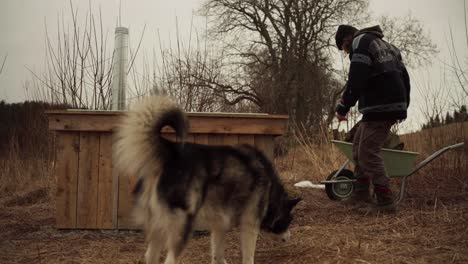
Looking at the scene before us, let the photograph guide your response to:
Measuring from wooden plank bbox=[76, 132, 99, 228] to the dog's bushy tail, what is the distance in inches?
74.3

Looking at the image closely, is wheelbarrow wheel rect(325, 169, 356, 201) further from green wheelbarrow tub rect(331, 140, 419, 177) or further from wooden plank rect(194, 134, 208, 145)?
wooden plank rect(194, 134, 208, 145)

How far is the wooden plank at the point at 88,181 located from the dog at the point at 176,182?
174cm

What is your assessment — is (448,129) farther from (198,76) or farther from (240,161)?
(240,161)

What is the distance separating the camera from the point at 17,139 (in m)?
8.29

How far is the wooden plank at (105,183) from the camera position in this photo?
4.55 meters

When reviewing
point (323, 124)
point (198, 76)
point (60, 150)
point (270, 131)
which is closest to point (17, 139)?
point (198, 76)

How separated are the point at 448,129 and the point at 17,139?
8.15 meters

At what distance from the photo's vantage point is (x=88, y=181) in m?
4.55

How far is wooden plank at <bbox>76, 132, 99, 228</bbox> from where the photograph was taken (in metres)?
4.54

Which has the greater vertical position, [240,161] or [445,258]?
[240,161]

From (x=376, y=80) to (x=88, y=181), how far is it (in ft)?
11.1

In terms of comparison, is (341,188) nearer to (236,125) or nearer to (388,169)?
(388,169)

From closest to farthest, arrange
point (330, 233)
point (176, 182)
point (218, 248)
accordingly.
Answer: point (176, 182), point (218, 248), point (330, 233)

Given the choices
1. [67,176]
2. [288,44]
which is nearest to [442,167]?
[67,176]
